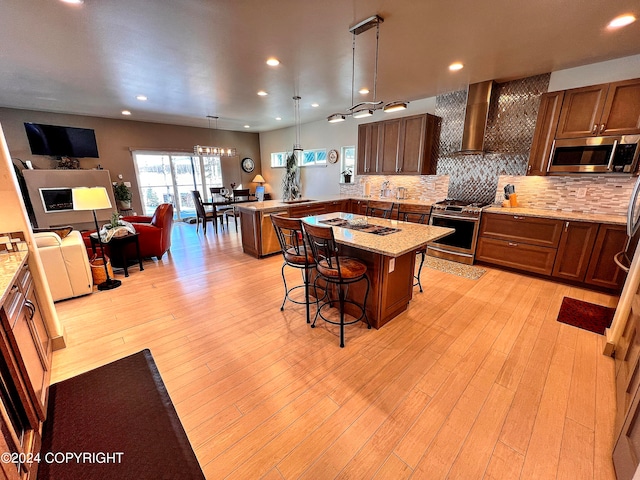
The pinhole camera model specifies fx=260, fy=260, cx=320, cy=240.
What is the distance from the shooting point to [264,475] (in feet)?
4.20

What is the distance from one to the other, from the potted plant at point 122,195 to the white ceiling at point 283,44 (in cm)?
238

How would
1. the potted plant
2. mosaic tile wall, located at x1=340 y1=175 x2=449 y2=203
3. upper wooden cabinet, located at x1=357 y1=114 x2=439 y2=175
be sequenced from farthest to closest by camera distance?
→ the potted plant < mosaic tile wall, located at x1=340 y1=175 x2=449 y2=203 < upper wooden cabinet, located at x1=357 y1=114 x2=439 y2=175

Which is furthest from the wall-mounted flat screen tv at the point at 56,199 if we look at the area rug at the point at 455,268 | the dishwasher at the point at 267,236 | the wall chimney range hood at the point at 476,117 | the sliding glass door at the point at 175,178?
the wall chimney range hood at the point at 476,117

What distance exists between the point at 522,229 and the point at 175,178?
27.4ft

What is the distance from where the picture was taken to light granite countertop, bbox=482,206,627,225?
298 cm

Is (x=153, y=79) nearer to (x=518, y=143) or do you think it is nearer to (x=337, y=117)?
(x=337, y=117)

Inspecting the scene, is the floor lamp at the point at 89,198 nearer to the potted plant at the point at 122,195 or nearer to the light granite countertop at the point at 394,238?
the light granite countertop at the point at 394,238

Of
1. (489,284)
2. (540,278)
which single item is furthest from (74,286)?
(540,278)

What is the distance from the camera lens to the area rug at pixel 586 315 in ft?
8.06

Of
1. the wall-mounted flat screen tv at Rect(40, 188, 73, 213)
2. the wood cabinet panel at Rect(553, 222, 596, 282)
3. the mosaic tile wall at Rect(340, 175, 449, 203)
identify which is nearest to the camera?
the wood cabinet panel at Rect(553, 222, 596, 282)

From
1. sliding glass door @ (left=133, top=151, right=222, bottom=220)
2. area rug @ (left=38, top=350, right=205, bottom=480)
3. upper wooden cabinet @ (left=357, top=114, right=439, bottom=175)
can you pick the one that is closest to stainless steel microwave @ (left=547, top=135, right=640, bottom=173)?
upper wooden cabinet @ (left=357, top=114, right=439, bottom=175)

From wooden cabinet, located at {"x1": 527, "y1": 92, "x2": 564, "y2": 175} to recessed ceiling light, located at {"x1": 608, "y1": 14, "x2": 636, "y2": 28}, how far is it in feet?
3.23

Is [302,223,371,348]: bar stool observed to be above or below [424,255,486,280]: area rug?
above

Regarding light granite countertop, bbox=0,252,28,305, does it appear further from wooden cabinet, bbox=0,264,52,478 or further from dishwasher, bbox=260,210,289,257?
dishwasher, bbox=260,210,289,257
